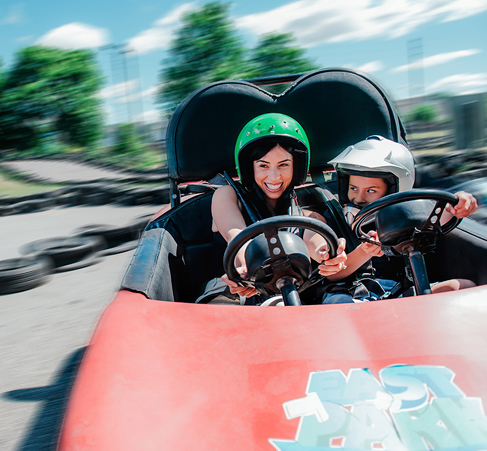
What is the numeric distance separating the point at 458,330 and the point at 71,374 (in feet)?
5.90

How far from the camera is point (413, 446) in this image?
2.91ft

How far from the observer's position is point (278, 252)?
1.36 m

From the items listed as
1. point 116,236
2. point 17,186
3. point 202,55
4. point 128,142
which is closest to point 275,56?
point 202,55

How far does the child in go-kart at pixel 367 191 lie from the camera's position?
172 centimetres

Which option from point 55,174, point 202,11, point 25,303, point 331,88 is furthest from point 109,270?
point 202,11

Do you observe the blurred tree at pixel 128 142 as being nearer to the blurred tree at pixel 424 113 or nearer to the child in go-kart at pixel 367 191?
the child in go-kart at pixel 367 191

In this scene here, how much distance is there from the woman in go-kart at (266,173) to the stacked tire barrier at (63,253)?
2461mm

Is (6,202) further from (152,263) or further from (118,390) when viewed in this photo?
(118,390)

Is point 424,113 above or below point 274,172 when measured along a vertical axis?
above

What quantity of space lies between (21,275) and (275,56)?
105ft

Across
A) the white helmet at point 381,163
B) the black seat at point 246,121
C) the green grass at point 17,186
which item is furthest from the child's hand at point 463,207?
the green grass at point 17,186

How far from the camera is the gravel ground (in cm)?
192

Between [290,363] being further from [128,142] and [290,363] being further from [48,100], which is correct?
[48,100]

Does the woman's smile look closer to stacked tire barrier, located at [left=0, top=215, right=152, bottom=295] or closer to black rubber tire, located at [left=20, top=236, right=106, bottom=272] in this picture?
stacked tire barrier, located at [left=0, top=215, right=152, bottom=295]
